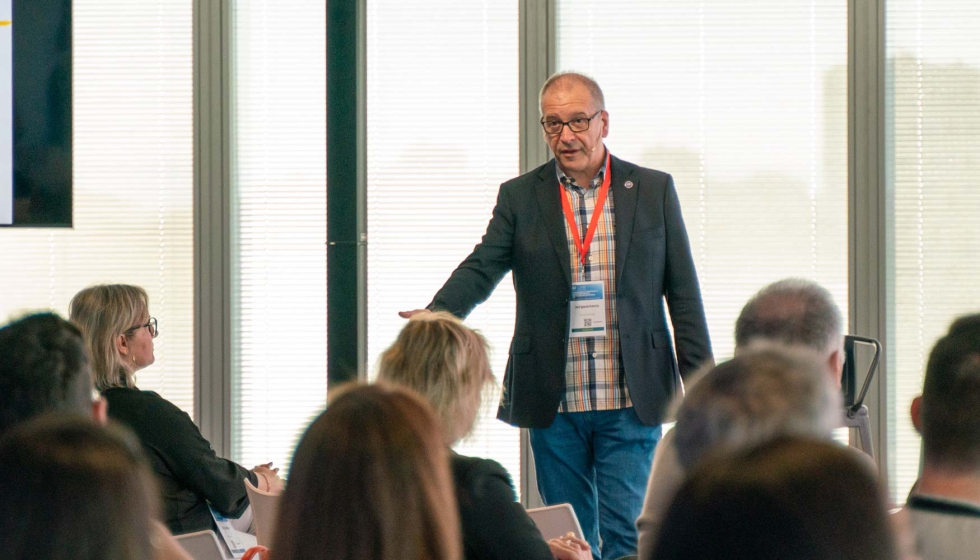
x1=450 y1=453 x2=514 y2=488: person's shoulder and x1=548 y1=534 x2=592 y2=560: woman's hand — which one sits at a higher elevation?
x1=450 y1=453 x2=514 y2=488: person's shoulder

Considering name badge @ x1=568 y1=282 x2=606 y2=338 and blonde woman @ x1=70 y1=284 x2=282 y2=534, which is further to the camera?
name badge @ x1=568 y1=282 x2=606 y2=338

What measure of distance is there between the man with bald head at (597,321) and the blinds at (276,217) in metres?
1.59

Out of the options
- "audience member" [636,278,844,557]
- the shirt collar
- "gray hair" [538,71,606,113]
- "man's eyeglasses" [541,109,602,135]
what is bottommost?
"audience member" [636,278,844,557]

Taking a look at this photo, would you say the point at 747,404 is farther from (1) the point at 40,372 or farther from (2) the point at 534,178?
(2) the point at 534,178

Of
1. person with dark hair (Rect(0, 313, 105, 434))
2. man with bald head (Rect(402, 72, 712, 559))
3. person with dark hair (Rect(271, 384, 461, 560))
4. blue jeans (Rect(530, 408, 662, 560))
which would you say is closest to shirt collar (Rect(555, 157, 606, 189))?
man with bald head (Rect(402, 72, 712, 559))

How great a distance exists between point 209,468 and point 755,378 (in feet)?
6.74

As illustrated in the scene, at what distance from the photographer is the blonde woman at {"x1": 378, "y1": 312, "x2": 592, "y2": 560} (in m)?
1.91

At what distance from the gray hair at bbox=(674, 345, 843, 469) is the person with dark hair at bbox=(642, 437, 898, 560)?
2.16 feet

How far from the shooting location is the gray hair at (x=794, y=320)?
7.11 ft

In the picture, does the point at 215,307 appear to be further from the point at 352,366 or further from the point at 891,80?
the point at 891,80

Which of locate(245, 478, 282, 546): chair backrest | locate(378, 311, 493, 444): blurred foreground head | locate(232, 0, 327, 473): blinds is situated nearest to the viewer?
locate(378, 311, 493, 444): blurred foreground head

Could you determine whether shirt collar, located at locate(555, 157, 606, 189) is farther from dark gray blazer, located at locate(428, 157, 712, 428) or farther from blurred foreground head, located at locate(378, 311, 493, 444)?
blurred foreground head, located at locate(378, 311, 493, 444)

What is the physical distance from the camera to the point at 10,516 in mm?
871

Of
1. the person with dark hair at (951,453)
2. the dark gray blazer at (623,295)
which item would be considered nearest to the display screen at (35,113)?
the dark gray blazer at (623,295)
